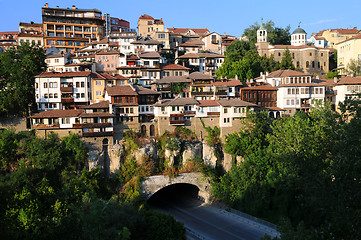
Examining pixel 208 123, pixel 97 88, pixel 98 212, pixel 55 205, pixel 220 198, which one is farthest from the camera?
pixel 97 88

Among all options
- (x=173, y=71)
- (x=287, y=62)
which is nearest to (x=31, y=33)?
(x=173, y=71)

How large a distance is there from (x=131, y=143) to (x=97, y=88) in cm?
1207

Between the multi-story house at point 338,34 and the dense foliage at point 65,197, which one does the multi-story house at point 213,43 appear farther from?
the dense foliage at point 65,197

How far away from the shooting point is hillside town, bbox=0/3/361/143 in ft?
148

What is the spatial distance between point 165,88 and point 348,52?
1535 inches

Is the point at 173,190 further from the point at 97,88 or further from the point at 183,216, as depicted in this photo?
the point at 97,88

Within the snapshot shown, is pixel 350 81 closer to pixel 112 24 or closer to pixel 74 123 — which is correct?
pixel 74 123

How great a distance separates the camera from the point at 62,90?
48.7m

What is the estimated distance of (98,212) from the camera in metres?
20.8

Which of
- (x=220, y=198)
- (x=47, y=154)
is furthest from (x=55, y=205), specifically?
(x=220, y=198)

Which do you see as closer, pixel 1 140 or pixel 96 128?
pixel 1 140

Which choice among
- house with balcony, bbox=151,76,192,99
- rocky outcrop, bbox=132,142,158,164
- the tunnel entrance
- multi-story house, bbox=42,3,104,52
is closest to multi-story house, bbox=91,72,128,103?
house with balcony, bbox=151,76,192,99

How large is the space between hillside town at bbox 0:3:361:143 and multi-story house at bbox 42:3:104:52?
3082 millimetres

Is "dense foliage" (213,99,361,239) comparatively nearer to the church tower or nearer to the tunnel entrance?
the tunnel entrance
